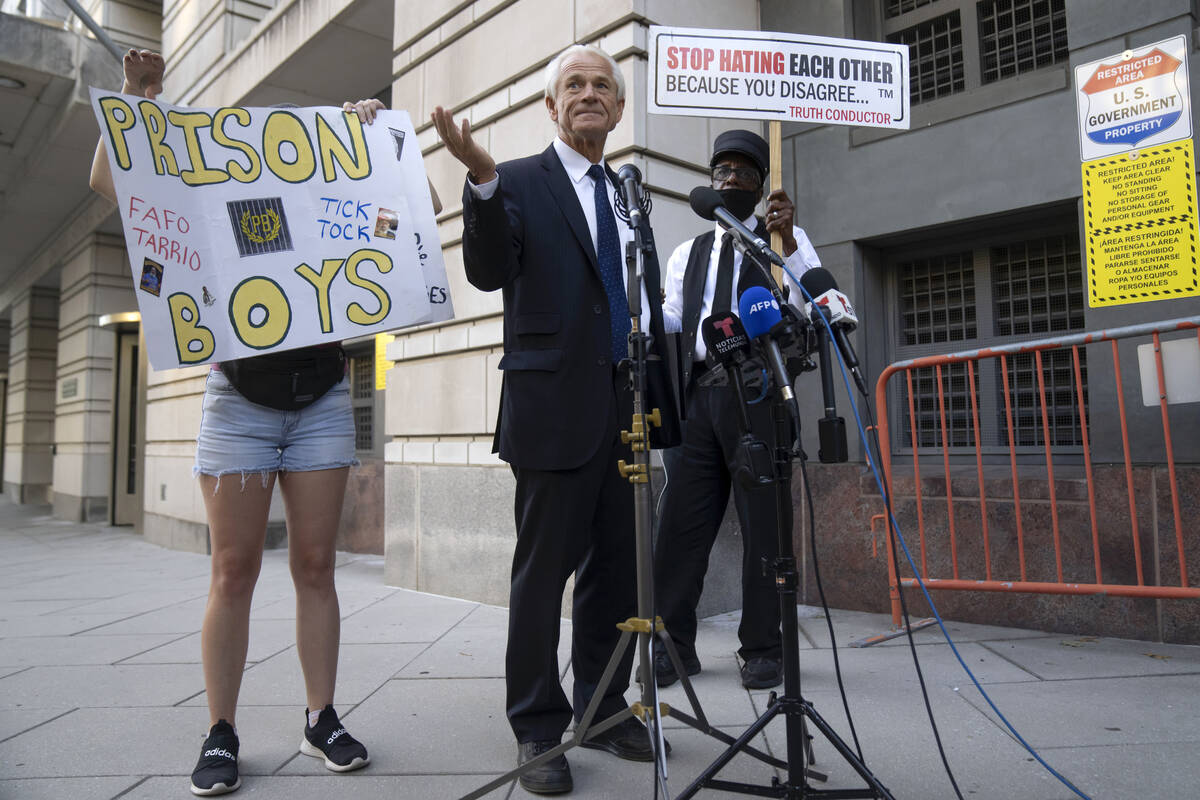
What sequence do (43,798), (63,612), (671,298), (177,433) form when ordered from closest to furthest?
(43,798), (671,298), (63,612), (177,433)

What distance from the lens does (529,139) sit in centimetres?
535

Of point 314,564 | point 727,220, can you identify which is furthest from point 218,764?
point 727,220

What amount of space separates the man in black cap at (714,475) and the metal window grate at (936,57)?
7.03ft

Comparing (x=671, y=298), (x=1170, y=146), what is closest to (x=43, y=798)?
(x=671, y=298)

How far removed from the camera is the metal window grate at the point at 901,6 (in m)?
5.11

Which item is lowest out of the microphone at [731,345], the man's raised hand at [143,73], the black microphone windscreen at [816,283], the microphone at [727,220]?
the microphone at [731,345]

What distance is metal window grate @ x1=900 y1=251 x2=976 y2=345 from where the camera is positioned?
4.89 metres

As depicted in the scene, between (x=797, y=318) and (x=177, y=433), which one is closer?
(x=797, y=318)

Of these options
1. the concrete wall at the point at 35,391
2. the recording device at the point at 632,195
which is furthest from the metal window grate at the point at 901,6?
the concrete wall at the point at 35,391

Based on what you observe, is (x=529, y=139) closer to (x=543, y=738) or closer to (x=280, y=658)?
(x=280, y=658)

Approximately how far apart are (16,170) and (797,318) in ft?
51.3

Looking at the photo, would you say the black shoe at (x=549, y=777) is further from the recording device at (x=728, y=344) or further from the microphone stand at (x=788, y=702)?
the recording device at (x=728, y=344)

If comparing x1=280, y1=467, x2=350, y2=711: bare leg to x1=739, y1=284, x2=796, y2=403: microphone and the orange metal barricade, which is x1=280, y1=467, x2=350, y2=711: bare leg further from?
the orange metal barricade

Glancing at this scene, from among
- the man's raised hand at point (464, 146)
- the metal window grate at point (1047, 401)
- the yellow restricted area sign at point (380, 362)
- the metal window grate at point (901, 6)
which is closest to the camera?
the man's raised hand at point (464, 146)
